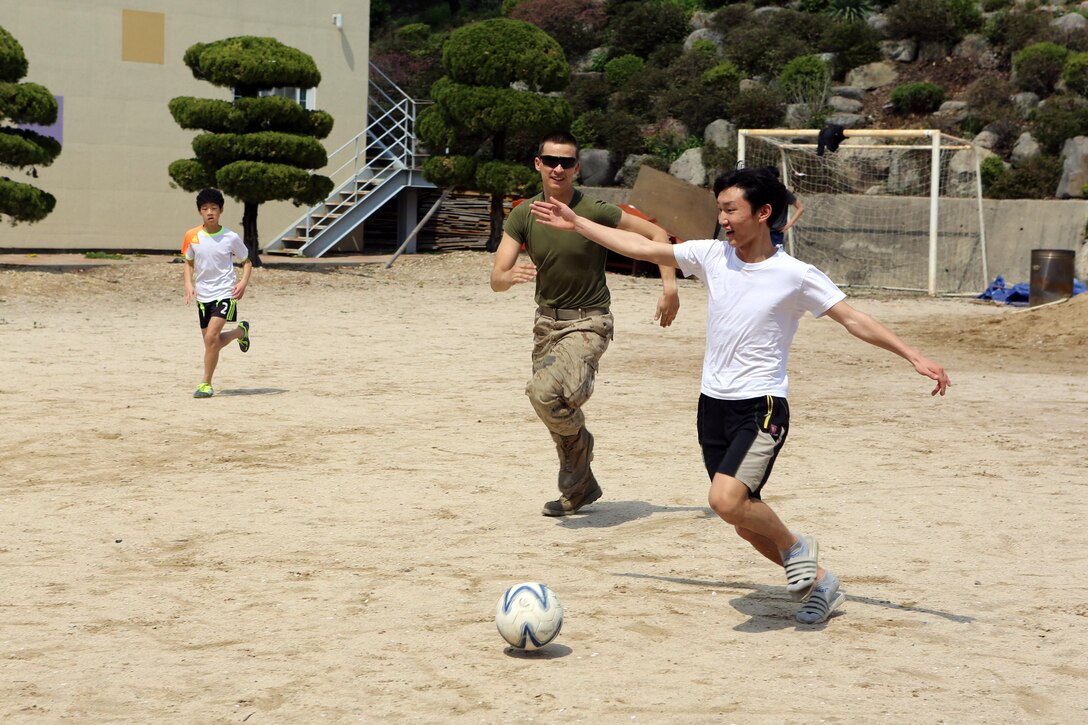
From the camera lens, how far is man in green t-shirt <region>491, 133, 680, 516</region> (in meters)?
6.78

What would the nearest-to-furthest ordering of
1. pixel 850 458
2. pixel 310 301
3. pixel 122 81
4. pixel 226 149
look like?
1. pixel 850 458
2. pixel 310 301
3. pixel 226 149
4. pixel 122 81

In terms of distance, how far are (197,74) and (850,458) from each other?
687 inches

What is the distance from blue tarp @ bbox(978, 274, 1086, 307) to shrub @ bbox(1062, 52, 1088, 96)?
10.4 metres

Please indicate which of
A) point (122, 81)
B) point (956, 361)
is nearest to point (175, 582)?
point (956, 361)

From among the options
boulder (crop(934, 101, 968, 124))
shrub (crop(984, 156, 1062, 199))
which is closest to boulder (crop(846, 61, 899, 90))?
boulder (crop(934, 101, 968, 124))

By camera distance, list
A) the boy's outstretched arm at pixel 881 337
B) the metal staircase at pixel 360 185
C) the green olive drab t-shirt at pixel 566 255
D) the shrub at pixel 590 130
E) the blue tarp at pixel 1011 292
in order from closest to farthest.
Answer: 1. the boy's outstretched arm at pixel 881 337
2. the green olive drab t-shirt at pixel 566 255
3. the blue tarp at pixel 1011 292
4. the metal staircase at pixel 360 185
5. the shrub at pixel 590 130

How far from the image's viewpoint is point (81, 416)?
9.91 metres

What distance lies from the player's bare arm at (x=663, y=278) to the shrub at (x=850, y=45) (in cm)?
2958

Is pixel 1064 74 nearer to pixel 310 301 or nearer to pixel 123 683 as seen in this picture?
pixel 310 301

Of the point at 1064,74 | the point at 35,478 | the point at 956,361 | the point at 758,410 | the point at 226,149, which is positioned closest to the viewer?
the point at 758,410

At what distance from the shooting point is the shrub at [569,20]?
40.4m

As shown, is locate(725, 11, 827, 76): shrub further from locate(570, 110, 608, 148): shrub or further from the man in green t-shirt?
the man in green t-shirt

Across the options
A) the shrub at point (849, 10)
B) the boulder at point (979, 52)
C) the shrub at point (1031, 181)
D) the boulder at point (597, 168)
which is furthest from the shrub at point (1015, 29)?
the boulder at point (597, 168)

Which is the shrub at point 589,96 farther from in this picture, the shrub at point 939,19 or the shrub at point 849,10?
the shrub at point 939,19
